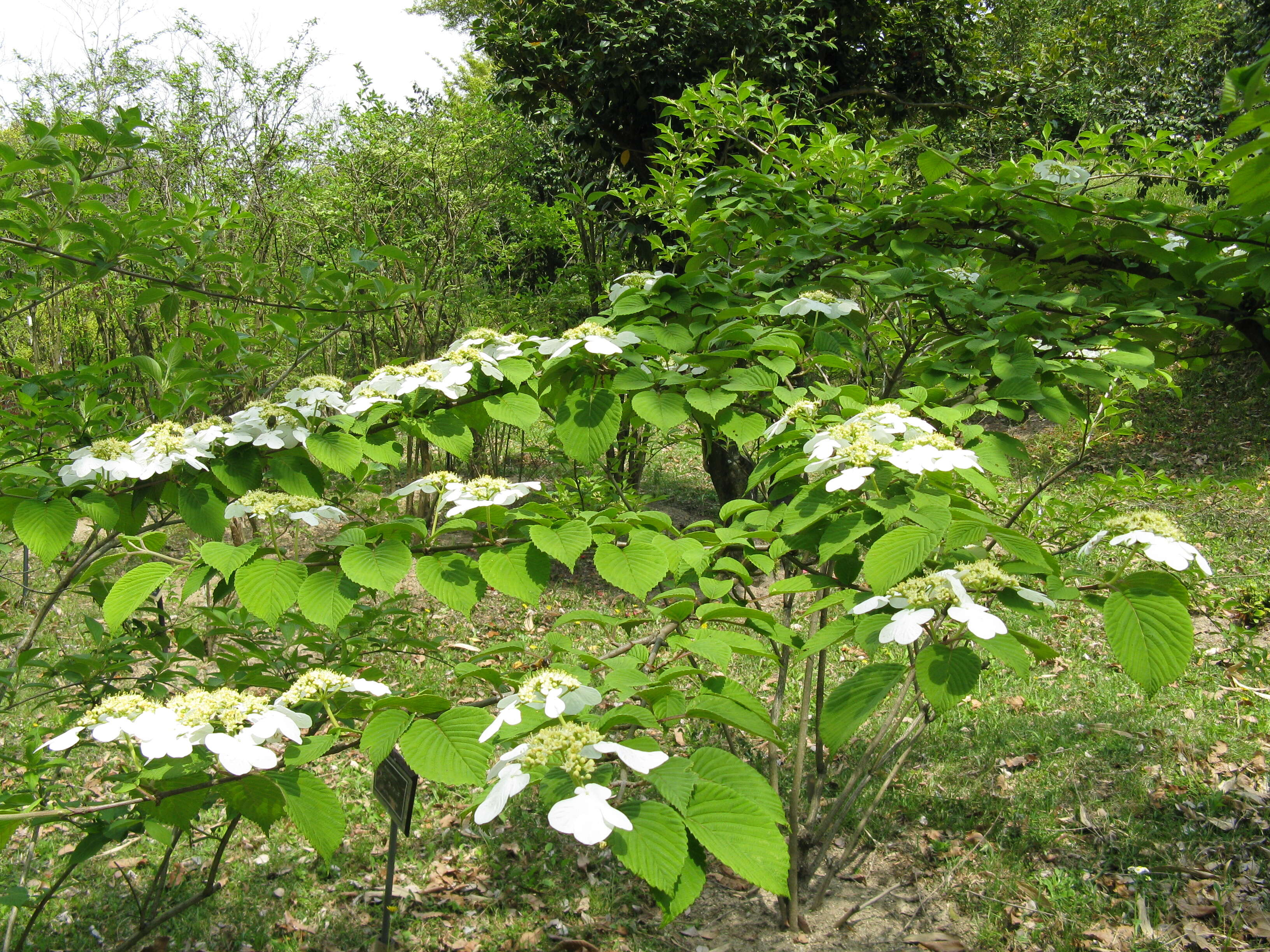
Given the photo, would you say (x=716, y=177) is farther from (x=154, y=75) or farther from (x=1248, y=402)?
(x=1248, y=402)

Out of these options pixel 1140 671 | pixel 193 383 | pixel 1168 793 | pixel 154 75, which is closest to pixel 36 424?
pixel 193 383

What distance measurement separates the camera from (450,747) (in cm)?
97

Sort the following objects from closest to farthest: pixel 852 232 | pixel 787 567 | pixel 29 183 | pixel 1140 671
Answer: pixel 1140 671, pixel 787 567, pixel 852 232, pixel 29 183

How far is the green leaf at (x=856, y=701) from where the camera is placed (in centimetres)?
97

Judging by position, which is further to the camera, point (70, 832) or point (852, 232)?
point (70, 832)

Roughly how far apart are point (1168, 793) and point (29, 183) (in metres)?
5.74

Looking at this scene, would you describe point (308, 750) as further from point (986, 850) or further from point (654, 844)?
point (986, 850)

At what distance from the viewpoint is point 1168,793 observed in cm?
283

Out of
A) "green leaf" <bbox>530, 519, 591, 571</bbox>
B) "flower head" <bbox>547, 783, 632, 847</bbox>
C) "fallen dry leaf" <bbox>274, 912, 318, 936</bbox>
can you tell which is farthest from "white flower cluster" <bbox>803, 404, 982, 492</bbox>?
"fallen dry leaf" <bbox>274, 912, 318, 936</bbox>

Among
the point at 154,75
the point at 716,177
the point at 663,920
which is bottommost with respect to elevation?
the point at 663,920

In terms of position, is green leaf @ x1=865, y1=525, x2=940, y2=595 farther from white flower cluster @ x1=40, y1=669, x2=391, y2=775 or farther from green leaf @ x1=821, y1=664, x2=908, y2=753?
white flower cluster @ x1=40, y1=669, x2=391, y2=775

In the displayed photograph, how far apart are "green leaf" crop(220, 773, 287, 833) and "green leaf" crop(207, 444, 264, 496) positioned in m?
0.59

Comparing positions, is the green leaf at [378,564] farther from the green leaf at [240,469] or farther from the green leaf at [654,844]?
the green leaf at [654,844]

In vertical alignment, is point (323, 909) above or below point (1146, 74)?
below
